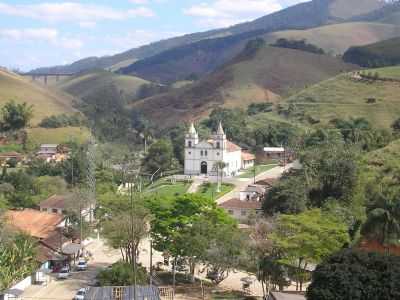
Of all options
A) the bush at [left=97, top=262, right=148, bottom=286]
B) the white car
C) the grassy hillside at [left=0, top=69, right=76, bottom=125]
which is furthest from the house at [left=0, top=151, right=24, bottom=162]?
the bush at [left=97, top=262, right=148, bottom=286]

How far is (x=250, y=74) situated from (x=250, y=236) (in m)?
130

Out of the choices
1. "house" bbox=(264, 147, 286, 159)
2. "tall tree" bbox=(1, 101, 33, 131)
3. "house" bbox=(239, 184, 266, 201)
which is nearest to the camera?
"house" bbox=(239, 184, 266, 201)

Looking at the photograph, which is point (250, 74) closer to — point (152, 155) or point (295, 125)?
point (295, 125)

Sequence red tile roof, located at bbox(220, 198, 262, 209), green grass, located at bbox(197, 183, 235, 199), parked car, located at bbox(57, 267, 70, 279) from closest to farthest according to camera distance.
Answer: parked car, located at bbox(57, 267, 70, 279)
red tile roof, located at bbox(220, 198, 262, 209)
green grass, located at bbox(197, 183, 235, 199)

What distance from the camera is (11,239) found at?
41.1 m

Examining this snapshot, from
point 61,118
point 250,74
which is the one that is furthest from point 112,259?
point 250,74

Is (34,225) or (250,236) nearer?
(250,236)

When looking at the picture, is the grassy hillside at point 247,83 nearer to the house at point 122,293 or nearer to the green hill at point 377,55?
the green hill at point 377,55

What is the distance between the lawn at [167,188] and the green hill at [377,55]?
8863 cm

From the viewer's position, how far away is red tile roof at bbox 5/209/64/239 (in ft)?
166

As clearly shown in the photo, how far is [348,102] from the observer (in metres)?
108

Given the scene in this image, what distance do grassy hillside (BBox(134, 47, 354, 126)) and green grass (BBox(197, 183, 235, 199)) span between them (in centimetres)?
6988

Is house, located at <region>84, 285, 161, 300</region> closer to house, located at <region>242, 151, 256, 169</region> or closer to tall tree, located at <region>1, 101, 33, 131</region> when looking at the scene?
house, located at <region>242, 151, 256, 169</region>

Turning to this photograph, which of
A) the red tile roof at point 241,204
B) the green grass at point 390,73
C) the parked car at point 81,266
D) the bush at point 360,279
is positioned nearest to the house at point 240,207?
the red tile roof at point 241,204
